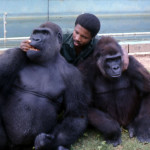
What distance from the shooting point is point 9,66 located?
169 inches

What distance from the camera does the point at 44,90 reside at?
4.39 m

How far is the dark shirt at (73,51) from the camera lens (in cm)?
572

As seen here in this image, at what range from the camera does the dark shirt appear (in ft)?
18.8

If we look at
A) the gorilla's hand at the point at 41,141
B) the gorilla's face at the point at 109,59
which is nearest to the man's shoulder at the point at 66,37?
the gorilla's face at the point at 109,59

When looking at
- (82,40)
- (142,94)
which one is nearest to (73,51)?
(82,40)

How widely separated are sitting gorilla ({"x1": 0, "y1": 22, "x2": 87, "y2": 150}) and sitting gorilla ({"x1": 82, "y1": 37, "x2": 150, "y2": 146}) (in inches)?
22.7

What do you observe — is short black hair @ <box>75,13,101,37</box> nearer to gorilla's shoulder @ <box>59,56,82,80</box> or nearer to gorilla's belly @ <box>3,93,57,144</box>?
gorilla's shoulder @ <box>59,56,82,80</box>

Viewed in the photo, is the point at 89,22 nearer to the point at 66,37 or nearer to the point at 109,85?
the point at 66,37

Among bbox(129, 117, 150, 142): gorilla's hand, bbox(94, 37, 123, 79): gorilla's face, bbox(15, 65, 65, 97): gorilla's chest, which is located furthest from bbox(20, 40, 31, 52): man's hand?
bbox(129, 117, 150, 142): gorilla's hand

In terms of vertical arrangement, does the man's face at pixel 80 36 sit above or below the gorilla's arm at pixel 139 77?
above

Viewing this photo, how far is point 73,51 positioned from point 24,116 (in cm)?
184

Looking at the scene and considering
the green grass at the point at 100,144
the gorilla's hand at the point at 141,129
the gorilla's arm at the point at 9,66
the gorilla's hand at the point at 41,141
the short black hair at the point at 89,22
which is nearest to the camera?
the gorilla's hand at the point at 41,141

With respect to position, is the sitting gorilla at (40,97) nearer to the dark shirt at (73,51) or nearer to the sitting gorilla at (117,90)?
the sitting gorilla at (117,90)

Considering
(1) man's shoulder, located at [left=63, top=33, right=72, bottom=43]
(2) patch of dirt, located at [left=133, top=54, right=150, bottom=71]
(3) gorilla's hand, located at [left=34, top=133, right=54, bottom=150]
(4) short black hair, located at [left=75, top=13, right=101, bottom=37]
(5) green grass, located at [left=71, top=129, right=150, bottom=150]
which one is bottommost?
(5) green grass, located at [left=71, top=129, right=150, bottom=150]
